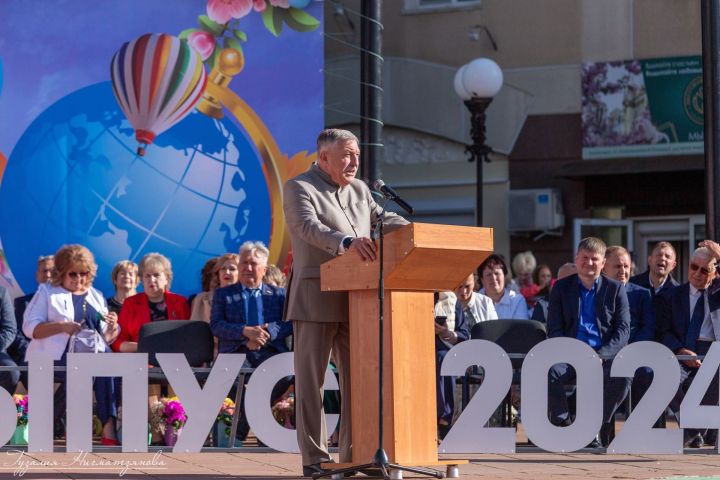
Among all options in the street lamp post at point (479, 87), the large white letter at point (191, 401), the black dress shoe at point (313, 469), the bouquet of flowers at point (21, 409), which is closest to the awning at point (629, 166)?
the street lamp post at point (479, 87)

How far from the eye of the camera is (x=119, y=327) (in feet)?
34.9

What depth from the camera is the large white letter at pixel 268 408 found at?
8.71 m

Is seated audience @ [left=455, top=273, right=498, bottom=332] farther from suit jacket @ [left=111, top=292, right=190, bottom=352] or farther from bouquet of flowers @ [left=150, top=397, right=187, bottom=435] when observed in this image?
bouquet of flowers @ [left=150, top=397, right=187, bottom=435]

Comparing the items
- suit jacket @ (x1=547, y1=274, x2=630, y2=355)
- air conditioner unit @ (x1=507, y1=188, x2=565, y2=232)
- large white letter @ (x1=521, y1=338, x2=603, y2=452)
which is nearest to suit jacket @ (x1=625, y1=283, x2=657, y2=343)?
suit jacket @ (x1=547, y1=274, x2=630, y2=355)

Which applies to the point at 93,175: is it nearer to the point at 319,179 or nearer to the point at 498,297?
the point at 498,297

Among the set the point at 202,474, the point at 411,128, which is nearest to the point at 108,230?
the point at 202,474

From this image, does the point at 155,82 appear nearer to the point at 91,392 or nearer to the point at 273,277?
the point at 273,277

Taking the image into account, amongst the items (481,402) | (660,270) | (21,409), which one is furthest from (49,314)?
(660,270)

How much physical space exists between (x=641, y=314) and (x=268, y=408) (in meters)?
3.14

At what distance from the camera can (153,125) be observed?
13.0 m

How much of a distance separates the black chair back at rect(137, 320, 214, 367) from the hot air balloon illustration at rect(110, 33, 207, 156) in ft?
10.1

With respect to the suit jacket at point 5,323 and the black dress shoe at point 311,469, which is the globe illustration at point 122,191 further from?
the black dress shoe at point 311,469

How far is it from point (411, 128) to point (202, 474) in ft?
40.4

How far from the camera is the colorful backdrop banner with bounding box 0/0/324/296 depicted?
12742mm
